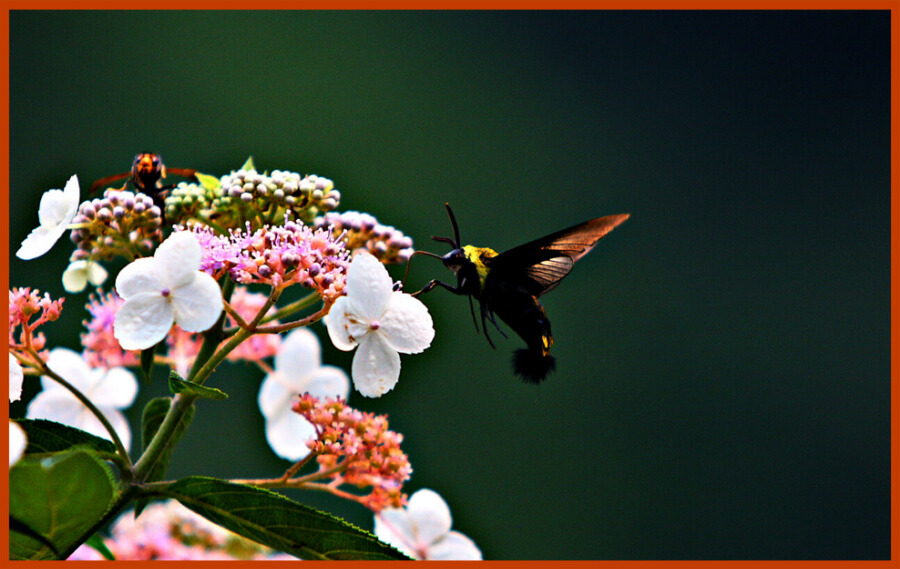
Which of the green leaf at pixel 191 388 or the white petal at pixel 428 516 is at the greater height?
the green leaf at pixel 191 388

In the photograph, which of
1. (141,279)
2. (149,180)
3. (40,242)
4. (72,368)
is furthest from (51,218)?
(72,368)

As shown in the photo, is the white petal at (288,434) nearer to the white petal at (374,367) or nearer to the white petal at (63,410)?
→ the white petal at (63,410)

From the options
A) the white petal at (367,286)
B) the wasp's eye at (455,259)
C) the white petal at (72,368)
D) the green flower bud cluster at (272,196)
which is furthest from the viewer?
the white petal at (72,368)

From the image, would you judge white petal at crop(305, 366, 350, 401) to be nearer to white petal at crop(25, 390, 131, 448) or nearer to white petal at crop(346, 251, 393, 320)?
white petal at crop(25, 390, 131, 448)

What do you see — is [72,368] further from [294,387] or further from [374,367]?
[374,367]

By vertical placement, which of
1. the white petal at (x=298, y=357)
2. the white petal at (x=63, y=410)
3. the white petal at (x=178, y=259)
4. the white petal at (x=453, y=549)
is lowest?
the white petal at (x=453, y=549)

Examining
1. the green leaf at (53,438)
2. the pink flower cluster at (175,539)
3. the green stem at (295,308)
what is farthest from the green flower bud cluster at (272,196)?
the pink flower cluster at (175,539)
